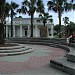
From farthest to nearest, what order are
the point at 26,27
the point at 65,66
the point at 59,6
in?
1. the point at 26,27
2. the point at 59,6
3. the point at 65,66

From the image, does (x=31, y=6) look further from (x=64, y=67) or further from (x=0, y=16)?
(x=64, y=67)

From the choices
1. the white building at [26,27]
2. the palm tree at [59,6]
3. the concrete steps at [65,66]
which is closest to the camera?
the concrete steps at [65,66]

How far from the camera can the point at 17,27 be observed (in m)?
56.6

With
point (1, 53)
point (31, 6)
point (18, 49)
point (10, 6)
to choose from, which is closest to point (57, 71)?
point (1, 53)

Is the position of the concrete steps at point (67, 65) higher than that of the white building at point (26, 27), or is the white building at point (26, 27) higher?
the white building at point (26, 27)

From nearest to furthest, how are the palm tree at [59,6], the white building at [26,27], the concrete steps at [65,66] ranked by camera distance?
the concrete steps at [65,66] < the palm tree at [59,6] < the white building at [26,27]

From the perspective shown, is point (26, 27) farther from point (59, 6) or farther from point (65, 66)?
point (65, 66)

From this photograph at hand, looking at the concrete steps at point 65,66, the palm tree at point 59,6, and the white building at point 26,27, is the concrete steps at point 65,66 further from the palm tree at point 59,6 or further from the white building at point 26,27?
the white building at point 26,27

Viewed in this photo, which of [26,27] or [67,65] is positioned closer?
[67,65]

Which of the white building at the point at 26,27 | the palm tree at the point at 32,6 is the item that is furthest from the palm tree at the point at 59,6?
the white building at the point at 26,27

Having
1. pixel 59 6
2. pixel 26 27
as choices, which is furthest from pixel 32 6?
pixel 26 27

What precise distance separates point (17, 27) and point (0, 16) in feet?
125

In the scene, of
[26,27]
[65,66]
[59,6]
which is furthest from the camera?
[26,27]

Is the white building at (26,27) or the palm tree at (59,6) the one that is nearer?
the palm tree at (59,6)
